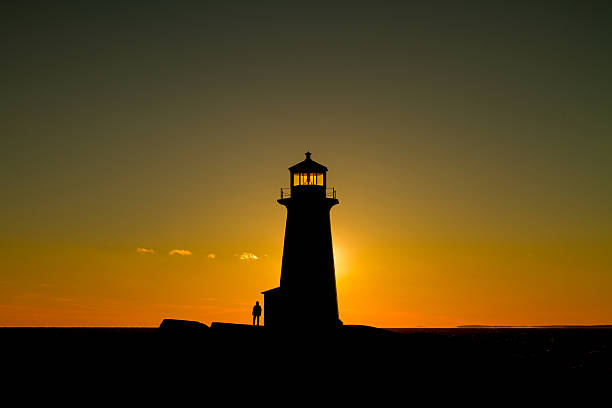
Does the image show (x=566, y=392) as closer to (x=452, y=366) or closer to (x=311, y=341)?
(x=452, y=366)

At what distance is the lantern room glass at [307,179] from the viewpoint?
3766 cm

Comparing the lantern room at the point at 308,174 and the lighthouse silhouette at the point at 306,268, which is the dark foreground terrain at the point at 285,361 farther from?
the lantern room at the point at 308,174

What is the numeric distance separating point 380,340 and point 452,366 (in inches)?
111

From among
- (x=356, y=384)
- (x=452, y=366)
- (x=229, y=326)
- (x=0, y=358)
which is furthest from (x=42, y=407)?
(x=0, y=358)

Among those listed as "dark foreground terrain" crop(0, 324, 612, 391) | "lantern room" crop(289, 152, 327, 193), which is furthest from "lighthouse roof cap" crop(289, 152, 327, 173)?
"dark foreground terrain" crop(0, 324, 612, 391)

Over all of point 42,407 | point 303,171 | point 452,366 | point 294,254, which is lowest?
point 42,407

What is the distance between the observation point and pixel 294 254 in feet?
120

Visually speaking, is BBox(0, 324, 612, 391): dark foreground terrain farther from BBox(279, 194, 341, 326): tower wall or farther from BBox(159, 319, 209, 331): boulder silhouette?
BBox(279, 194, 341, 326): tower wall

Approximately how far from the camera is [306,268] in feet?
119

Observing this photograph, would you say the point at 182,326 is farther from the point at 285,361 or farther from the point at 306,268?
the point at 306,268

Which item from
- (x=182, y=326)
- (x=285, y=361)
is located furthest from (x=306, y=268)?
(x=285, y=361)

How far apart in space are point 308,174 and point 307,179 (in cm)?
30

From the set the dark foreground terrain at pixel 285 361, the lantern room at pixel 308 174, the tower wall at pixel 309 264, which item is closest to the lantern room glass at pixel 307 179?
the lantern room at pixel 308 174

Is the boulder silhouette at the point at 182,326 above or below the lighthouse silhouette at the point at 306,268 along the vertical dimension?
below
